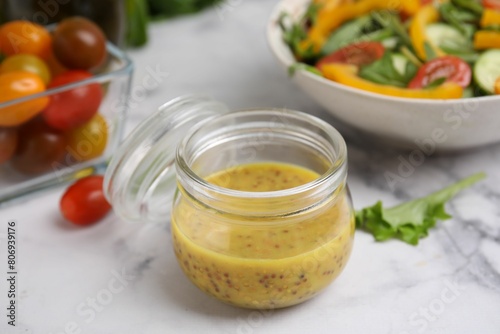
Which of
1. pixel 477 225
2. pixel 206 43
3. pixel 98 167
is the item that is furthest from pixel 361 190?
pixel 206 43

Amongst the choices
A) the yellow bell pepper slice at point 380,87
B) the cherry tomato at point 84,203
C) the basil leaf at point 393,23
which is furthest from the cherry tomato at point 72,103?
the basil leaf at point 393,23

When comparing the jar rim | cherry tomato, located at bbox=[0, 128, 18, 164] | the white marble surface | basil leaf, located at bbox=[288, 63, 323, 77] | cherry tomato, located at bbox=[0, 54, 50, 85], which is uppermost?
the jar rim

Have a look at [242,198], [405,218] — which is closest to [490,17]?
[405,218]

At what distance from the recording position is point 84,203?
5.07 ft

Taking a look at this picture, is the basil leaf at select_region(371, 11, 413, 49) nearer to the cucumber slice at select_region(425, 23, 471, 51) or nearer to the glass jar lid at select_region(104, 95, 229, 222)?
the cucumber slice at select_region(425, 23, 471, 51)

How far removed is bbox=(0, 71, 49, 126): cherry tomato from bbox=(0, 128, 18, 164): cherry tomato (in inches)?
0.9

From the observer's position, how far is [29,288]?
4.64ft

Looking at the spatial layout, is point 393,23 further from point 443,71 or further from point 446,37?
point 443,71

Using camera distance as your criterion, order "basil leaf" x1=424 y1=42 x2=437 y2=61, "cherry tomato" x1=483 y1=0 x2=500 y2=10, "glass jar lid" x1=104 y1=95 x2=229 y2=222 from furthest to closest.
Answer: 1. "cherry tomato" x1=483 y1=0 x2=500 y2=10
2. "basil leaf" x1=424 y1=42 x2=437 y2=61
3. "glass jar lid" x1=104 y1=95 x2=229 y2=222

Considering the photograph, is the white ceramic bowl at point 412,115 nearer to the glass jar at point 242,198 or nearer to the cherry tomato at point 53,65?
the glass jar at point 242,198

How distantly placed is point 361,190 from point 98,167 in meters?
0.66

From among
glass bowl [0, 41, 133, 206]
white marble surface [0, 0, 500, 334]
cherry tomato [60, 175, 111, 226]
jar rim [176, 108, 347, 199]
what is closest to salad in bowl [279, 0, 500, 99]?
white marble surface [0, 0, 500, 334]

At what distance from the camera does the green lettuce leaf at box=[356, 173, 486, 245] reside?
152 cm

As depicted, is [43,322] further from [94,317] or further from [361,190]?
[361,190]
